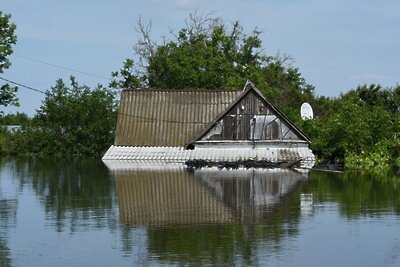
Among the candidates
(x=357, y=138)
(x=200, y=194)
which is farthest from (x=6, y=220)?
(x=357, y=138)

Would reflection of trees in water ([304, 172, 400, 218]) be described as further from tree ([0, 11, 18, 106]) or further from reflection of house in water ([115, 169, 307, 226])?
tree ([0, 11, 18, 106])

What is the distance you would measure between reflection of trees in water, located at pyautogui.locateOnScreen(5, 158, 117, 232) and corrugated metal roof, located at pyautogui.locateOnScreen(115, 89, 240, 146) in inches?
267

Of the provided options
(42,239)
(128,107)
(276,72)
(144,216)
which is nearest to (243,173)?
(128,107)

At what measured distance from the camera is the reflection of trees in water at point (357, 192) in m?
23.5

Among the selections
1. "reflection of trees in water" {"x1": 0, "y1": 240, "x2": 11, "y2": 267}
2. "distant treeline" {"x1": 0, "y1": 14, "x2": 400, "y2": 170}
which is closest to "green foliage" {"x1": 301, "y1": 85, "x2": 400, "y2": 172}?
"distant treeline" {"x1": 0, "y1": 14, "x2": 400, "y2": 170}

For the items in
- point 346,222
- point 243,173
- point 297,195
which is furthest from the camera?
point 243,173

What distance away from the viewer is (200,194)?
27.1 metres

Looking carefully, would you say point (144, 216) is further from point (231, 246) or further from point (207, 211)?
point (231, 246)

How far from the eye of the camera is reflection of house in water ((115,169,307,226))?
2131 centimetres

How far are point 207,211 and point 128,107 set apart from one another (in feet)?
93.4

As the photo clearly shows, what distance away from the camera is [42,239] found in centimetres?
1767

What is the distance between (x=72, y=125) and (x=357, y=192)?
3936 centimetres

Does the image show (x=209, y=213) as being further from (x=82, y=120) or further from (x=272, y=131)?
(x=82, y=120)

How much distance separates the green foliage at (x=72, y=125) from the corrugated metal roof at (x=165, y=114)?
13.3 metres
